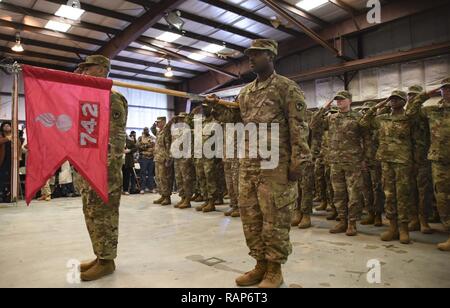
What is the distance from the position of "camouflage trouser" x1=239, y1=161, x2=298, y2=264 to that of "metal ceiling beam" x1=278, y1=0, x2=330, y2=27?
6271mm

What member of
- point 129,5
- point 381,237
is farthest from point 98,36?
point 381,237

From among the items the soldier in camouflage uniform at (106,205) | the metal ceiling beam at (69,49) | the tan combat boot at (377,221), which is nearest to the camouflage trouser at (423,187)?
the tan combat boot at (377,221)

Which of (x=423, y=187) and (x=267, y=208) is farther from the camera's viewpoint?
(x=423, y=187)

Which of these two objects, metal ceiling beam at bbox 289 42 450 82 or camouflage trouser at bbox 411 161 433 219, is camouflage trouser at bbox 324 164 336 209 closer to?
camouflage trouser at bbox 411 161 433 219

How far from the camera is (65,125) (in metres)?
2.32

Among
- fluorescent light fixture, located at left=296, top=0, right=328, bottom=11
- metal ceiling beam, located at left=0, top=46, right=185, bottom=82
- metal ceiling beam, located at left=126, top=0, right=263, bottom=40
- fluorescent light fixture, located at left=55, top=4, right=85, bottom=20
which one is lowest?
metal ceiling beam, located at left=0, top=46, right=185, bottom=82

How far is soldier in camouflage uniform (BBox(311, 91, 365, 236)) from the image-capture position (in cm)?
385

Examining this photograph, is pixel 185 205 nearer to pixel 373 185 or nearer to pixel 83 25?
pixel 373 185

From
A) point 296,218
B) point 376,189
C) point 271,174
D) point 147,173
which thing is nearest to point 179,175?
point 296,218

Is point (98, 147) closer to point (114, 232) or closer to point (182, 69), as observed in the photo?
point (114, 232)

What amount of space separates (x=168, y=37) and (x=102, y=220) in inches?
318

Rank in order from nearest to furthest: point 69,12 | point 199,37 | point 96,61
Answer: point 96,61 < point 69,12 < point 199,37

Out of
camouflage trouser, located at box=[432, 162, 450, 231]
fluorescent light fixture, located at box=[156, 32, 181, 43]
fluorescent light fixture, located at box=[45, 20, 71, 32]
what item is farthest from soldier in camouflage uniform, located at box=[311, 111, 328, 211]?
fluorescent light fixture, located at box=[45, 20, 71, 32]

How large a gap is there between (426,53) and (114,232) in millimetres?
7401
